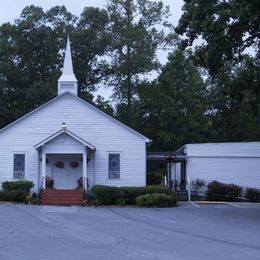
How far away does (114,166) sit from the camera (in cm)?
3816

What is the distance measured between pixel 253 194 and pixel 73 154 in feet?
40.0

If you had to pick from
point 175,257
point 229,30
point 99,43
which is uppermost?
point 99,43

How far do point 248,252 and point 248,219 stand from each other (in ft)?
38.3

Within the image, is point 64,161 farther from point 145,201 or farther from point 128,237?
point 128,237

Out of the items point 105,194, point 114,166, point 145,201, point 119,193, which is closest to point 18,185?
point 105,194

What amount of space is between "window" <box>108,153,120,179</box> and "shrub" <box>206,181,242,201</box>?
6290mm

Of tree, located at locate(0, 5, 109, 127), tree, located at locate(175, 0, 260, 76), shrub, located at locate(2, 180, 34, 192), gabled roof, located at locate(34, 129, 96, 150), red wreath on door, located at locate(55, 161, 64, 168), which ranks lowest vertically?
shrub, located at locate(2, 180, 34, 192)

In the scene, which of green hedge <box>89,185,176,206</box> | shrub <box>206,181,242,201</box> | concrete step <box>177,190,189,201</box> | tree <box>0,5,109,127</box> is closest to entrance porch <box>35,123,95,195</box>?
green hedge <box>89,185,176,206</box>

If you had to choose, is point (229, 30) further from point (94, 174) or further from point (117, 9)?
point (117, 9)

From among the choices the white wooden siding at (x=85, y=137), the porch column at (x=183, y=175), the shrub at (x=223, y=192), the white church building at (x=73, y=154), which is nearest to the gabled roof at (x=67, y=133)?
the white church building at (x=73, y=154)

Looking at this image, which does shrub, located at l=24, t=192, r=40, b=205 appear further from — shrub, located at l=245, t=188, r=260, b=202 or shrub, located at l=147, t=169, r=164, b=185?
shrub, located at l=147, t=169, r=164, b=185

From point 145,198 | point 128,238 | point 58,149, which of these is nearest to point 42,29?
point 58,149

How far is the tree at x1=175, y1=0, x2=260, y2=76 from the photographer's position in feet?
81.1

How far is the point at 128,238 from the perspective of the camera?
16.2m
